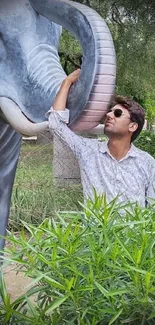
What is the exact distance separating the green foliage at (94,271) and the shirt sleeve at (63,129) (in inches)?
19.7

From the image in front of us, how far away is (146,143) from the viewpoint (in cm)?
967

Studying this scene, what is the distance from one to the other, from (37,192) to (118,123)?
3815 millimetres

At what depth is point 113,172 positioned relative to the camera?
7.77 feet

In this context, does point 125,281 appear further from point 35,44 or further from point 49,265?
point 35,44

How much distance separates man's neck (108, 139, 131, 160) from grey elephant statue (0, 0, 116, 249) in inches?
11.0

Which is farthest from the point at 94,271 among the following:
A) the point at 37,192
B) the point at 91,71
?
the point at 37,192

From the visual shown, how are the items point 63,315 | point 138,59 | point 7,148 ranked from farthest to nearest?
1. point 138,59
2. point 7,148
3. point 63,315

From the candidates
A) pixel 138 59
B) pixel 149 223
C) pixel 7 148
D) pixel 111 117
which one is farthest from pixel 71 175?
pixel 149 223

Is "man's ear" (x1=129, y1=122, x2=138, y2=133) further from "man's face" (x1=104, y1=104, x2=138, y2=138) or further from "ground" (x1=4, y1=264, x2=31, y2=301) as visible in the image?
"ground" (x1=4, y1=264, x2=31, y2=301)

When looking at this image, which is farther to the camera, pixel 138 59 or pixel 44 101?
pixel 138 59

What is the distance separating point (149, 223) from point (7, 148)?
1209mm

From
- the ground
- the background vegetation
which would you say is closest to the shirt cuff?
the ground

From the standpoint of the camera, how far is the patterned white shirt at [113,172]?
2346 millimetres


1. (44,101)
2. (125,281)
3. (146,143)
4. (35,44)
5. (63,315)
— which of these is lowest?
(146,143)
